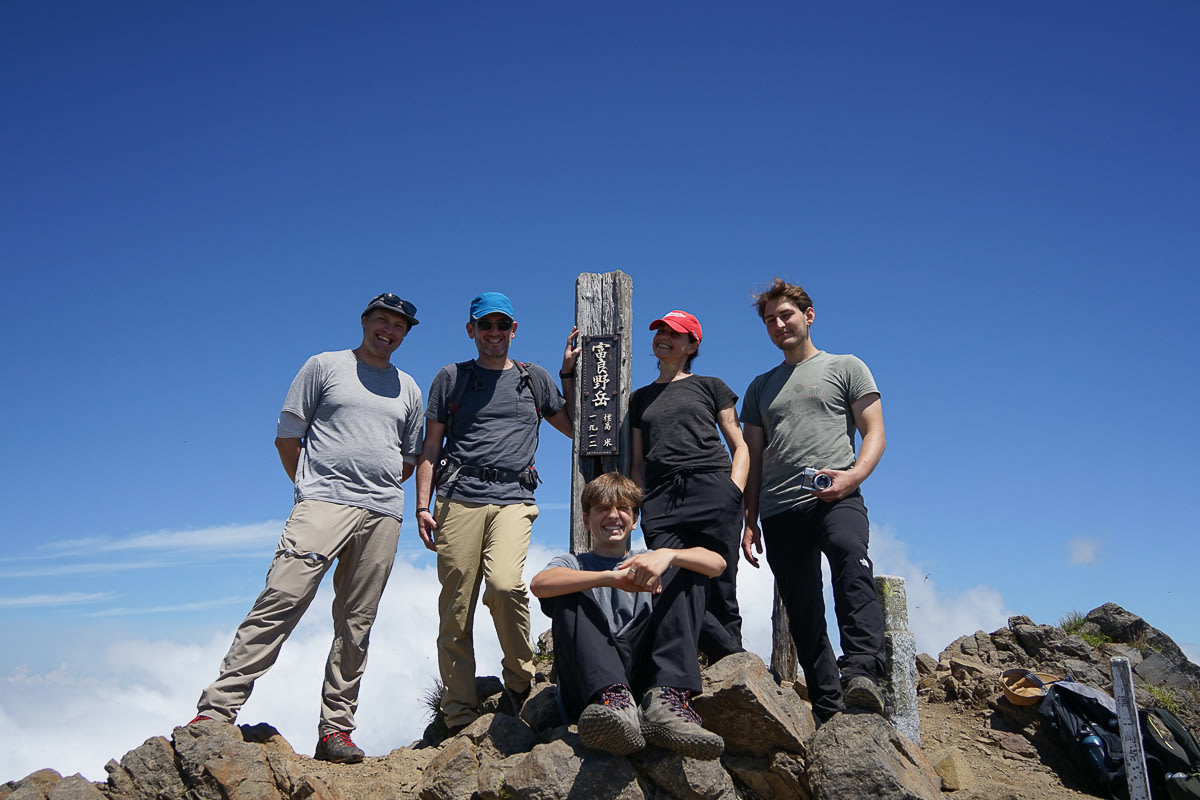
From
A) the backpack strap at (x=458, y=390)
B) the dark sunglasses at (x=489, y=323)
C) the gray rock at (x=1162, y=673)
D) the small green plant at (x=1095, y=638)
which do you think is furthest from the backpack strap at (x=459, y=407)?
the gray rock at (x=1162, y=673)

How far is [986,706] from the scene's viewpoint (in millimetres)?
9422

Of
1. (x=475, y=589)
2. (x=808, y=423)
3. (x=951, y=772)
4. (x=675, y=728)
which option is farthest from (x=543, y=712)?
(x=951, y=772)

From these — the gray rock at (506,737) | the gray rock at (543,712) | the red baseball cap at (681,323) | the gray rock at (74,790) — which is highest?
the red baseball cap at (681,323)

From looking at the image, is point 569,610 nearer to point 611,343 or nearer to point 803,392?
point 803,392

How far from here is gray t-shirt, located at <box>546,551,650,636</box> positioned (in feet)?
17.1

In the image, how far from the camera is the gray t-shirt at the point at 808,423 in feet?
19.9

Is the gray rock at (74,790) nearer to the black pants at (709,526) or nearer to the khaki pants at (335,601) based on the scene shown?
the khaki pants at (335,601)

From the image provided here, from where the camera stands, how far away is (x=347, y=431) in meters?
6.46

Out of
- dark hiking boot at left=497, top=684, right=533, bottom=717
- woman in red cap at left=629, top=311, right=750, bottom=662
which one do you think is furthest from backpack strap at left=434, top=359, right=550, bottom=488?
dark hiking boot at left=497, top=684, right=533, bottom=717

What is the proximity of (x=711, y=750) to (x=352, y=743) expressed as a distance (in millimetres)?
2980

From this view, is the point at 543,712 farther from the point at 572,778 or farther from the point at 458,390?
the point at 458,390

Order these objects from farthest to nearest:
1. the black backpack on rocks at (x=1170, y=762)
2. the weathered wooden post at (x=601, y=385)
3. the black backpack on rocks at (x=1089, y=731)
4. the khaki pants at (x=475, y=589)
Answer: the black backpack on rocks at (x=1089, y=731)
the black backpack on rocks at (x=1170, y=762)
the weathered wooden post at (x=601, y=385)
the khaki pants at (x=475, y=589)

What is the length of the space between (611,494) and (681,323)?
76.9 inches

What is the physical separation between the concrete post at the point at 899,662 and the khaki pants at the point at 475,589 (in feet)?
10.6
